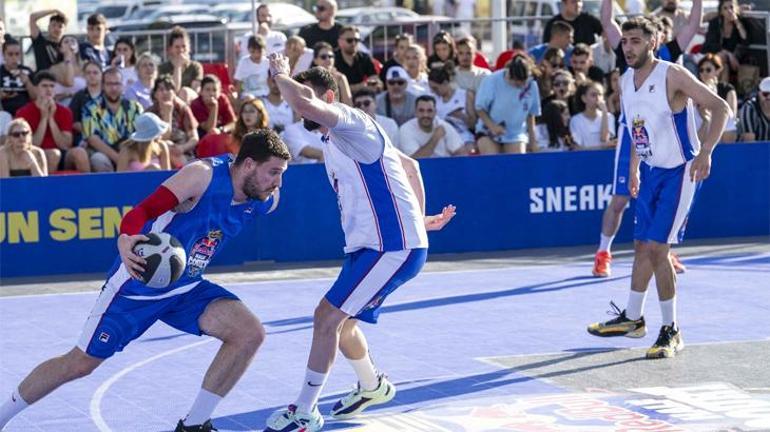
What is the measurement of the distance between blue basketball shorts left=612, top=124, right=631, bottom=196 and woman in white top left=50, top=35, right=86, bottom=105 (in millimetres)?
6365

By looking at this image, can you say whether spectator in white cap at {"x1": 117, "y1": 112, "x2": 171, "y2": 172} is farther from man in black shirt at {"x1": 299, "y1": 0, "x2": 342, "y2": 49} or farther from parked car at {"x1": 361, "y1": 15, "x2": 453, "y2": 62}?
parked car at {"x1": 361, "y1": 15, "x2": 453, "y2": 62}

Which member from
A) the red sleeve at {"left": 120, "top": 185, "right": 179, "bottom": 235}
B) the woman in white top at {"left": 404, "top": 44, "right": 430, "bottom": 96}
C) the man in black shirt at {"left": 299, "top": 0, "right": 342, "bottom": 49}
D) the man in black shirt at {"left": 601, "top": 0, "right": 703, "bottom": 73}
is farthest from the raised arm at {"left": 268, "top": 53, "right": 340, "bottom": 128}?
the man in black shirt at {"left": 299, "top": 0, "right": 342, "bottom": 49}

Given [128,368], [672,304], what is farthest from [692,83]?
[128,368]

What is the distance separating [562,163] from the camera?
631 inches

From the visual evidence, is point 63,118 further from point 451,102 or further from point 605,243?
point 605,243

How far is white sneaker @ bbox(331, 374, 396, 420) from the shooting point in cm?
886

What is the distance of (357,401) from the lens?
8883 millimetres

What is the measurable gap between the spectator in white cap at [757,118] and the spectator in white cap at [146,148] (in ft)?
21.4

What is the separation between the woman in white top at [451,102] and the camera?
1705cm

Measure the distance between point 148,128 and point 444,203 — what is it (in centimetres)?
308

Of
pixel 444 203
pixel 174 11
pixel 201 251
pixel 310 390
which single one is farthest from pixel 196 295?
pixel 174 11

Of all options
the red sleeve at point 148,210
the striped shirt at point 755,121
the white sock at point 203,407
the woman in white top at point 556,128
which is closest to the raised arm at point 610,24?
the woman in white top at point 556,128

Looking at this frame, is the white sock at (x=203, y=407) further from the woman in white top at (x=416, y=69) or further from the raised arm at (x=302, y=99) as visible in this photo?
the woman in white top at (x=416, y=69)

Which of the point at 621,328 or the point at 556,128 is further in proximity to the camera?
the point at 556,128
